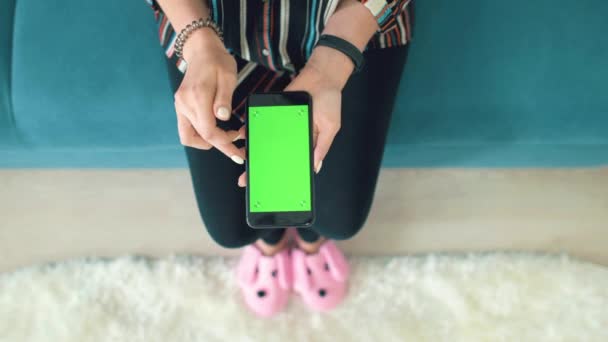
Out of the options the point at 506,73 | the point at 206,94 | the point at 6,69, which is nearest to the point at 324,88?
the point at 206,94

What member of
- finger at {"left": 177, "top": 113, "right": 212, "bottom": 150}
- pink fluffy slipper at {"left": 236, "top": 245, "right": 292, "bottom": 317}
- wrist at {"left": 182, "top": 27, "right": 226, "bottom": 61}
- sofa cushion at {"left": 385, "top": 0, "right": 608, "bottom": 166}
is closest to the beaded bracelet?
wrist at {"left": 182, "top": 27, "right": 226, "bottom": 61}

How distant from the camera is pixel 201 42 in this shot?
0.50 meters

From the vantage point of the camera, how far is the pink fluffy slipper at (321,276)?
843mm

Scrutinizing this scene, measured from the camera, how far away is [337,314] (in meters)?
0.85

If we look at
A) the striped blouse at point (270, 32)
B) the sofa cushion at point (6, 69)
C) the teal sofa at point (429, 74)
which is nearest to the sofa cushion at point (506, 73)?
the teal sofa at point (429, 74)

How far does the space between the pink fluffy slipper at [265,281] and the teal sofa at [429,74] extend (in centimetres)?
33

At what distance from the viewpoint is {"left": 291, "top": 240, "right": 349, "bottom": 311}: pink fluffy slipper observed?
2.77ft

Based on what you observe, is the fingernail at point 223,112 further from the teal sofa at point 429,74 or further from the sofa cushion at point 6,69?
the sofa cushion at point 6,69

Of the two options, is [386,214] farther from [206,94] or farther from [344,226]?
[206,94]

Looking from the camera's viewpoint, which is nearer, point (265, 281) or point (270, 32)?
point (270, 32)

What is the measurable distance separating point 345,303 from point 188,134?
1.76ft

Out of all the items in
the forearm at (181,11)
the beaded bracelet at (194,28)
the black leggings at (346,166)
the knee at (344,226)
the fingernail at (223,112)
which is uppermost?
the forearm at (181,11)

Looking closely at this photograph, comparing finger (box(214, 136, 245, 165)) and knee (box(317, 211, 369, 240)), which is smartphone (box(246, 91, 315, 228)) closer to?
finger (box(214, 136, 245, 165))

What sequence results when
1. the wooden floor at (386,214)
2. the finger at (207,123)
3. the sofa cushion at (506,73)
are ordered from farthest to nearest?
the wooden floor at (386,214), the sofa cushion at (506,73), the finger at (207,123)
